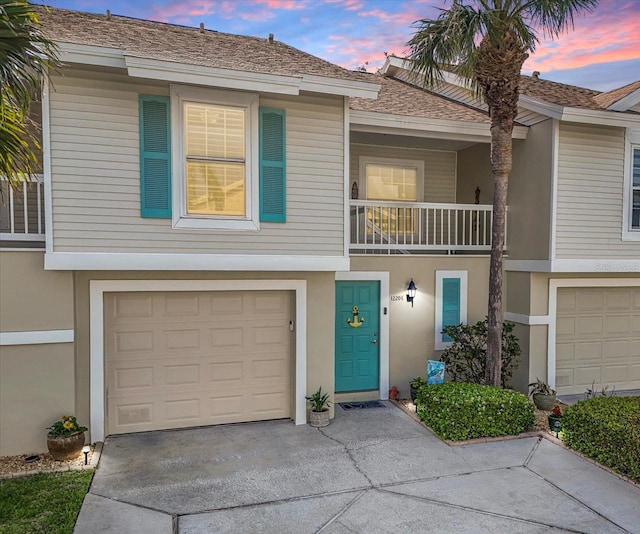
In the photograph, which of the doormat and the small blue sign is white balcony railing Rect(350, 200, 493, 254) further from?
the doormat

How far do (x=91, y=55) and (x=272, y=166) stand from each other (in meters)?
2.77

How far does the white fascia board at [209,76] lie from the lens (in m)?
6.01

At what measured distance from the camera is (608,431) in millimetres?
6160

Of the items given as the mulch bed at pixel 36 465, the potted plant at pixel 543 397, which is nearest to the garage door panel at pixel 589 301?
the potted plant at pixel 543 397

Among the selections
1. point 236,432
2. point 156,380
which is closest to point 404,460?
point 236,432

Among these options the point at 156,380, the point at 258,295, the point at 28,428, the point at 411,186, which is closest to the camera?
the point at 28,428

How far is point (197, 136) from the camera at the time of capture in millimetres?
6688

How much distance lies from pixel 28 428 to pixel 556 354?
9540 mm

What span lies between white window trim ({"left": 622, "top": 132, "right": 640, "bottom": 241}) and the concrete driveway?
517 centimetres

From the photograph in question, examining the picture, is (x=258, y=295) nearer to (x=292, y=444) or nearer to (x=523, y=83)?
(x=292, y=444)

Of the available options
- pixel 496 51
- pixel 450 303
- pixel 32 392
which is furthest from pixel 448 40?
pixel 32 392

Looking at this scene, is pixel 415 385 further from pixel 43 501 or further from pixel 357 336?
pixel 43 501

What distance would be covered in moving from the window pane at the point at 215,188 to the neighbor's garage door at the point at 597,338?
695 cm

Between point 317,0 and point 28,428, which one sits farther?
point 317,0
